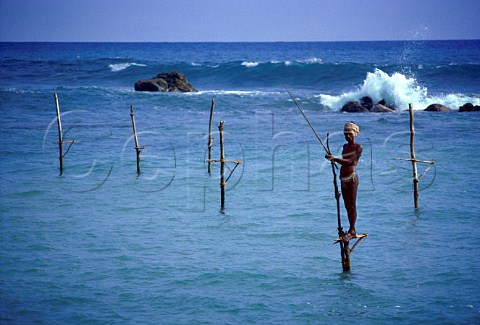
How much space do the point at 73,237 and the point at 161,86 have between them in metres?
24.3

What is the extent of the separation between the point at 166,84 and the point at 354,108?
11648 mm

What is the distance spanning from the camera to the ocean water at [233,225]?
9617mm

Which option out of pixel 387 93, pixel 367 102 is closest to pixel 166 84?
pixel 367 102

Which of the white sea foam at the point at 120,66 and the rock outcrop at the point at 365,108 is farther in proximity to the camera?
the white sea foam at the point at 120,66

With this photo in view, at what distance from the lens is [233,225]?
1338cm

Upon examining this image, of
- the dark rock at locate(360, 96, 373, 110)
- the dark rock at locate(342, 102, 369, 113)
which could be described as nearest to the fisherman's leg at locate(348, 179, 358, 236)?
the dark rock at locate(342, 102, 369, 113)

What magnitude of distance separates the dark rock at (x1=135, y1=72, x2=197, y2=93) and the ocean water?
835cm

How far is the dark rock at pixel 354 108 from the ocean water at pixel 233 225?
2.08 m

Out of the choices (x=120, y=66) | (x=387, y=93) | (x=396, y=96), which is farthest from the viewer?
(x=120, y=66)

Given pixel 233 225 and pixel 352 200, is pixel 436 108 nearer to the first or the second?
pixel 233 225

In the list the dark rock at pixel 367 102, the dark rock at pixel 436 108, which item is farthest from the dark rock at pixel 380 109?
the dark rock at pixel 436 108

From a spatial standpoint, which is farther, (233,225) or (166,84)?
(166,84)

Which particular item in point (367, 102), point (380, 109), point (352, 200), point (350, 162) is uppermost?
point (367, 102)

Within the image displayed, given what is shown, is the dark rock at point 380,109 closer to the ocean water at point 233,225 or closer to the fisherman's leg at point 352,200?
the ocean water at point 233,225
